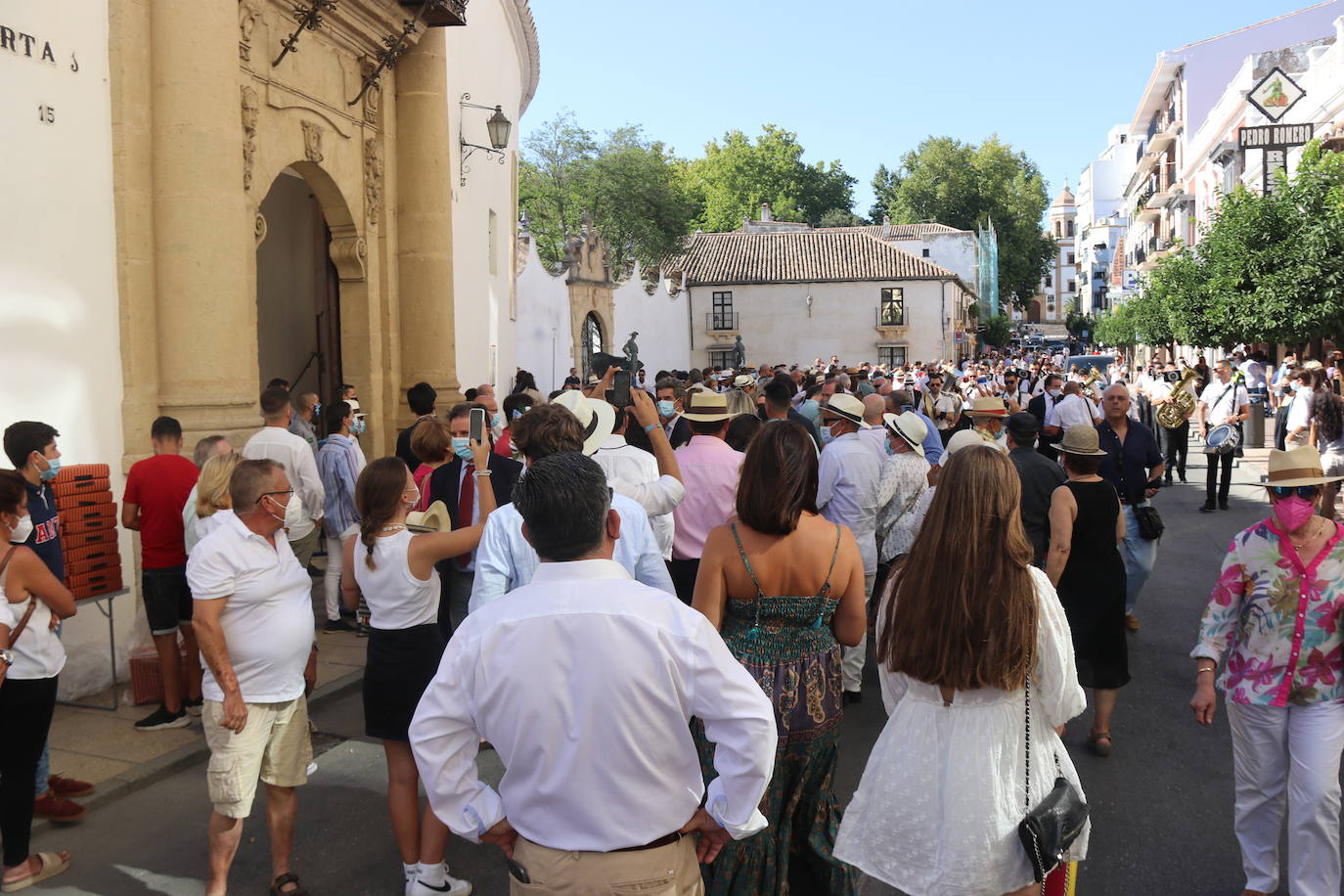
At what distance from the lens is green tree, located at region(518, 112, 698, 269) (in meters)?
50.9

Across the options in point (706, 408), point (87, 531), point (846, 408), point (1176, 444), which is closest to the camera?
point (706, 408)

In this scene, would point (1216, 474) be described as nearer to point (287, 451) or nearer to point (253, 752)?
point (287, 451)

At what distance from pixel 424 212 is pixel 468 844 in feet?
28.9

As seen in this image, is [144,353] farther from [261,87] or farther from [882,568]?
[882,568]

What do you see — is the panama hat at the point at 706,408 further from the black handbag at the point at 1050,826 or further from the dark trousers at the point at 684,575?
the black handbag at the point at 1050,826

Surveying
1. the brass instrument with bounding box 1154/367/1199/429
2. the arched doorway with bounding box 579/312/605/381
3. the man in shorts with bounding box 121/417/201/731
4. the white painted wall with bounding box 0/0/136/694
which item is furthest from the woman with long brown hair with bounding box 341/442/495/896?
the arched doorway with bounding box 579/312/605/381

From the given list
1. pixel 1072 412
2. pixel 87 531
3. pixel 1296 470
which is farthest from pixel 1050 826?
pixel 1072 412

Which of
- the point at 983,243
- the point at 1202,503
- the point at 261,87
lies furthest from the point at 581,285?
the point at 983,243

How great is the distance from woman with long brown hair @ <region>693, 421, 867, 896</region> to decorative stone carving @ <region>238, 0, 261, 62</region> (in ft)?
24.1

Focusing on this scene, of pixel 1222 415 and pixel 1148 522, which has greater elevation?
pixel 1222 415

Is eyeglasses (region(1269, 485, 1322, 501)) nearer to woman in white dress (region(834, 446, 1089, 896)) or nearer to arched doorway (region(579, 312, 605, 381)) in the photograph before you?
woman in white dress (region(834, 446, 1089, 896))

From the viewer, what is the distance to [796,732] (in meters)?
3.68

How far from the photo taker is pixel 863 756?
5.98 metres

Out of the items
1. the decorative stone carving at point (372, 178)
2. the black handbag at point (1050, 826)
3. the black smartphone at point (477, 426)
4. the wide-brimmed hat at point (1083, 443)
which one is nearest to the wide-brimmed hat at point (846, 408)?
the wide-brimmed hat at point (1083, 443)
